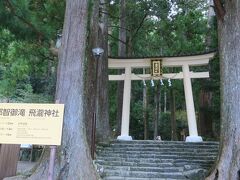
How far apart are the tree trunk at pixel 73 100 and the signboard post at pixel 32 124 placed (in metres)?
1.16

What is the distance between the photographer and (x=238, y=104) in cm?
560

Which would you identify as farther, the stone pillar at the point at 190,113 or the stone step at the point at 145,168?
the stone pillar at the point at 190,113

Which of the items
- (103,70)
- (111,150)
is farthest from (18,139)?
(103,70)

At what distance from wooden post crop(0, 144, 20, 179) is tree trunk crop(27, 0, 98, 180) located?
1655 mm

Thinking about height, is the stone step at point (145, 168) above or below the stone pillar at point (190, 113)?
below

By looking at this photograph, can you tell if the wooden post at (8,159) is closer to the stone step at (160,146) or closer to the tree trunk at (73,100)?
the tree trunk at (73,100)

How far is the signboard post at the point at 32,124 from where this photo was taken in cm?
407

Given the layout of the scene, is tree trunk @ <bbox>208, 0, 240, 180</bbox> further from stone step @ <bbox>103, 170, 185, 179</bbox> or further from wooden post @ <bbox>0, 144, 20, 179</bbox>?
wooden post @ <bbox>0, 144, 20, 179</bbox>

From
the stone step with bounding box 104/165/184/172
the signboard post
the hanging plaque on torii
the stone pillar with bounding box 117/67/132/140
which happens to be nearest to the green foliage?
the hanging plaque on torii

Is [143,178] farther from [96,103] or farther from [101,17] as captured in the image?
[101,17]

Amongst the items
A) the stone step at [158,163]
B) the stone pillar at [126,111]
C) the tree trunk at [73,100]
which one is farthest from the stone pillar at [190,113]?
the tree trunk at [73,100]

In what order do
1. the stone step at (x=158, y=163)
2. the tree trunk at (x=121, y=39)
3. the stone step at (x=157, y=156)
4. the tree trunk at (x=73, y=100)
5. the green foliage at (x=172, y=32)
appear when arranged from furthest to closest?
1. the tree trunk at (x=121, y=39)
2. the green foliage at (x=172, y=32)
3. the stone step at (x=157, y=156)
4. the stone step at (x=158, y=163)
5. the tree trunk at (x=73, y=100)

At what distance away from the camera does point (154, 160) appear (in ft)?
25.6

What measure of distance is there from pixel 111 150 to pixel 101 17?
4.94 m
